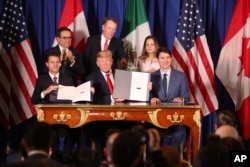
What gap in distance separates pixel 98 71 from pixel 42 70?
1.55 m

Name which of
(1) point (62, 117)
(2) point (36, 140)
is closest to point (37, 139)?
(2) point (36, 140)

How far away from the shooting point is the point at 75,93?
23.1ft

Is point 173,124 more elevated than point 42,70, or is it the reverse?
point 42,70

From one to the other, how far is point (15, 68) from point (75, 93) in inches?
68.5

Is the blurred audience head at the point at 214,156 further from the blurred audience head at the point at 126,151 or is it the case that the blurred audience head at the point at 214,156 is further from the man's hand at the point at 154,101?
the man's hand at the point at 154,101

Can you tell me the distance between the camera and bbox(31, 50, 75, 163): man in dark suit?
7.24 metres

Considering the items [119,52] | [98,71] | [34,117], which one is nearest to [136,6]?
[119,52]

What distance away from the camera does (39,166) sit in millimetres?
3562

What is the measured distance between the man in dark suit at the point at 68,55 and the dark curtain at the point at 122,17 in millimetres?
990

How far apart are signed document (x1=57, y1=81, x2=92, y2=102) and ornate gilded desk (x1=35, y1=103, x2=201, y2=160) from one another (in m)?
0.12

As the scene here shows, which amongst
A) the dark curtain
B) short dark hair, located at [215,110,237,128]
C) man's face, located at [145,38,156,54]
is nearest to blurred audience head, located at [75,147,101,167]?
short dark hair, located at [215,110,237,128]

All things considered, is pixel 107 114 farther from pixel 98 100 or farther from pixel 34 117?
pixel 34 117

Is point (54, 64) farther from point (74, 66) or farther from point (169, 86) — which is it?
point (169, 86)

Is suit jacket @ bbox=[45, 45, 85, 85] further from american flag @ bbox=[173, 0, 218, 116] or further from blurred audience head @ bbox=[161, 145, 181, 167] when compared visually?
blurred audience head @ bbox=[161, 145, 181, 167]
